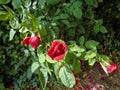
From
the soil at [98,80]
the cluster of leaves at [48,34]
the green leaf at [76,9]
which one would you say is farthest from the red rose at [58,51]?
the soil at [98,80]

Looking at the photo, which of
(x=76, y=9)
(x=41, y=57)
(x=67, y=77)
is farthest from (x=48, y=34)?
(x=76, y=9)

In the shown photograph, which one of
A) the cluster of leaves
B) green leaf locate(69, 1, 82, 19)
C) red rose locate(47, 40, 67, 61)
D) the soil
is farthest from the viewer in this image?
the soil

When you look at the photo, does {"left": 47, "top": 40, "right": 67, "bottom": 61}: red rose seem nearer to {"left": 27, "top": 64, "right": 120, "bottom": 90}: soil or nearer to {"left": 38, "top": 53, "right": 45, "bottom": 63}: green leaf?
{"left": 38, "top": 53, "right": 45, "bottom": 63}: green leaf

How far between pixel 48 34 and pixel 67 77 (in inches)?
9.3

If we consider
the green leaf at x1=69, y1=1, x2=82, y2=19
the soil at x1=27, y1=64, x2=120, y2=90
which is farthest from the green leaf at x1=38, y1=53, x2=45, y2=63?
the soil at x1=27, y1=64, x2=120, y2=90

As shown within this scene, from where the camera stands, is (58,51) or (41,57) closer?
(58,51)

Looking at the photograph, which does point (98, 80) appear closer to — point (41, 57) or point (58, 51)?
point (41, 57)

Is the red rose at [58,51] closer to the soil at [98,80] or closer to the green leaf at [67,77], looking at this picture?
the green leaf at [67,77]

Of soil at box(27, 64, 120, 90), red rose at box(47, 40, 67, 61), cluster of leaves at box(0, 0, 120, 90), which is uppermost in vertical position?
red rose at box(47, 40, 67, 61)

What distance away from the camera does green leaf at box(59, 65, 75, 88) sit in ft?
3.57

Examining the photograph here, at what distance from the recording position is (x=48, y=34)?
124 centimetres

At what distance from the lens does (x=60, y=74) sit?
1.11 m

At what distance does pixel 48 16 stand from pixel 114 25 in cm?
139

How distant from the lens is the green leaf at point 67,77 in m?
1.09
